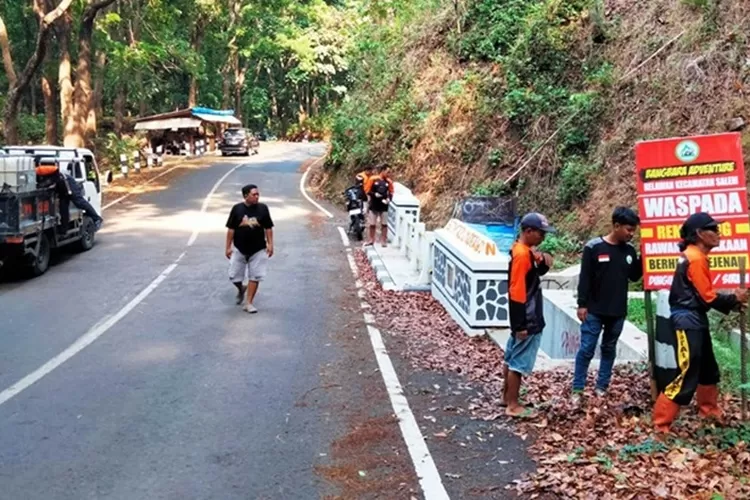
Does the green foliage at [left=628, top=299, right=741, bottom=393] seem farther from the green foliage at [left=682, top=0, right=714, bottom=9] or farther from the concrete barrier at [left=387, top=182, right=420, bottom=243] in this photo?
the green foliage at [left=682, top=0, right=714, bottom=9]

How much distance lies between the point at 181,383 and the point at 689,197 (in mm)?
5091

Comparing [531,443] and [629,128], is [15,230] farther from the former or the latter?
[629,128]

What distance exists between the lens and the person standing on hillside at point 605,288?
668 cm

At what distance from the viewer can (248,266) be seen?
1143 centimetres

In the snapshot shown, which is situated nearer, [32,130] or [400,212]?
[400,212]

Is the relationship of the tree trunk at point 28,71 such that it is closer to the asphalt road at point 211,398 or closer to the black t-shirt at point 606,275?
the asphalt road at point 211,398

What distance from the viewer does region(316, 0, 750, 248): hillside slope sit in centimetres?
1477

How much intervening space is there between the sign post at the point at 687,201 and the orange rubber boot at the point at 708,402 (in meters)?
0.35

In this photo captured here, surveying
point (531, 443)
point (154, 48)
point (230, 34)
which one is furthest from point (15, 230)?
point (230, 34)

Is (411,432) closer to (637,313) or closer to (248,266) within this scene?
(637,313)

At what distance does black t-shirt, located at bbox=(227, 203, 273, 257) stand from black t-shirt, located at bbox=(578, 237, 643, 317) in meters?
5.74

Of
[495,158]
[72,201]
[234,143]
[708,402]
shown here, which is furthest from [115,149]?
[708,402]

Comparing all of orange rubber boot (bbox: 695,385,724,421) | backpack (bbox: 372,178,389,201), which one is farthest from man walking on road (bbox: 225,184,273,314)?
orange rubber boot (bbox: 695,385,724,421)

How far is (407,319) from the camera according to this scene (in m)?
11.1
